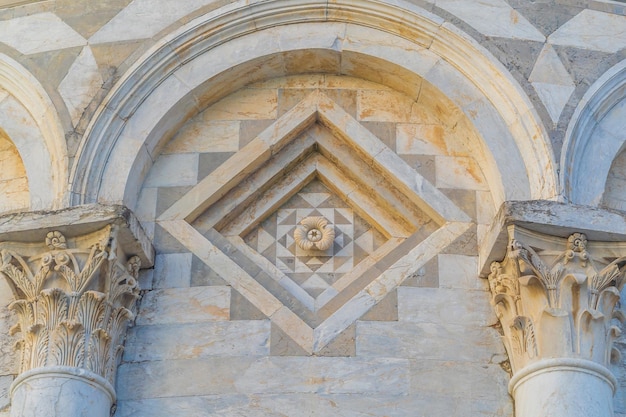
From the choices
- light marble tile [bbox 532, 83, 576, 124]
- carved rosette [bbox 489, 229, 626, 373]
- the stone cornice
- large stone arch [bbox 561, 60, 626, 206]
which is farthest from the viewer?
light marble tile [bbox 532, 83, 576, 124]

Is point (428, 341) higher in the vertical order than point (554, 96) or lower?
lower

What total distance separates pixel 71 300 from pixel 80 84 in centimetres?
186

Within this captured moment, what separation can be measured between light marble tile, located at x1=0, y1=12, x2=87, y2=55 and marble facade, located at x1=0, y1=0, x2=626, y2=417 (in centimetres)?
2

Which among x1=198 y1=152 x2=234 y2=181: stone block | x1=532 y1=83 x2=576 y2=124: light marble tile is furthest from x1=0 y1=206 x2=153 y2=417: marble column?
x1=532 y1=83 x2=576 y2=124: light marble tile

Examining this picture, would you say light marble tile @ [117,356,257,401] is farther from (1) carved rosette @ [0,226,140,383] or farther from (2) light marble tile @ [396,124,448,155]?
(2) light marble tile @ [396,124,448,155]

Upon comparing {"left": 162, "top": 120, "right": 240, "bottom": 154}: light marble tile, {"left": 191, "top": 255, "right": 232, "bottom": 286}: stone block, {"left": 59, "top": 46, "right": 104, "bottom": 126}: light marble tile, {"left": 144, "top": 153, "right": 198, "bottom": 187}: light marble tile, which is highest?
{"left": 59, "top": 46, "right": 104, "bottom": 126}: light marble tile

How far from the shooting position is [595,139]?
10.8 m

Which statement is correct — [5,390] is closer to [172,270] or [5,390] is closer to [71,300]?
[71,300]

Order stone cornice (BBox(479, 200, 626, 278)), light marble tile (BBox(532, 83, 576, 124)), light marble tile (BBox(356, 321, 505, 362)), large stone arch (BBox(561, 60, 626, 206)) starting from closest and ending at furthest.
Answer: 1. stone cornice (BBox(479, 200, 626, 278))
2. light marble tile (BBox(356, 321, 505, 362))
3. large stone arch (BBox(561, 60, 626, 206))
4. light marble tile (BBox(532, 83, 576, 124))

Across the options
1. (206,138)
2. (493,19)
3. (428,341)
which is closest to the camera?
(428,341)

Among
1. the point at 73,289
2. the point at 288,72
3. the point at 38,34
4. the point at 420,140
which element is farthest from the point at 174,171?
the point at 420,140

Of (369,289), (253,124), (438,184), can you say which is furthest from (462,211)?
(253,124)

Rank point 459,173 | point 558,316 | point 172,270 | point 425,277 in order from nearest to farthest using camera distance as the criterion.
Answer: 1. point 558,316
2. point 425,277
3. point 172,270
4. point 459,173

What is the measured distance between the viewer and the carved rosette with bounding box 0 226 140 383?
9.88 metres
